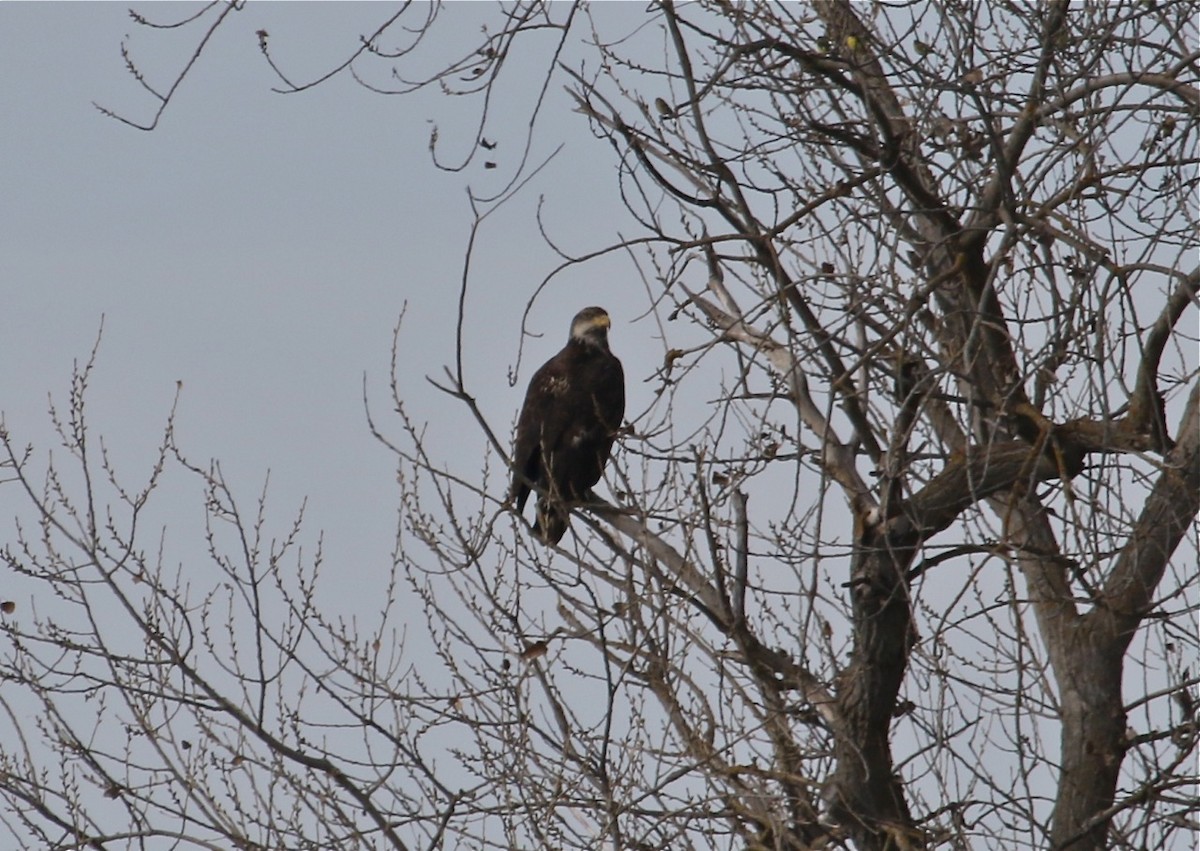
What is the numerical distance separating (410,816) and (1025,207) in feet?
7.96

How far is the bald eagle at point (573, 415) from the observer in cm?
687

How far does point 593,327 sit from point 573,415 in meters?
0.82

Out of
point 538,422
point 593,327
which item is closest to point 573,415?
point 538,422

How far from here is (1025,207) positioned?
3803mm

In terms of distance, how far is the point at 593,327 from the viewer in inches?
313

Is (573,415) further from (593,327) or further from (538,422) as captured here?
(593,327)

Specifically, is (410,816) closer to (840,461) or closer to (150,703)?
(150,703)

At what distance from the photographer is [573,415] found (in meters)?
7.27

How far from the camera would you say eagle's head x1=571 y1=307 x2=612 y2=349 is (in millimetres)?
7934

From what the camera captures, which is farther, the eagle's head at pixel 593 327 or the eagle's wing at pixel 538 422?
the eagle's head at pixel 593 327

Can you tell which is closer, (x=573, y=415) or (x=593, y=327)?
(x=573, y=415)

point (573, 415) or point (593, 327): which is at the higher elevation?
point (593, 327)

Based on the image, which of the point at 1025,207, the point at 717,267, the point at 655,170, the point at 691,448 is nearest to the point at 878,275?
the point at 1025,207

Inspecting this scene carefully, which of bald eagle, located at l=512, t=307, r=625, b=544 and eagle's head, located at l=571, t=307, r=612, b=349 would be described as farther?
eagle's head, located at l=571, t=307, r=612, b=349
